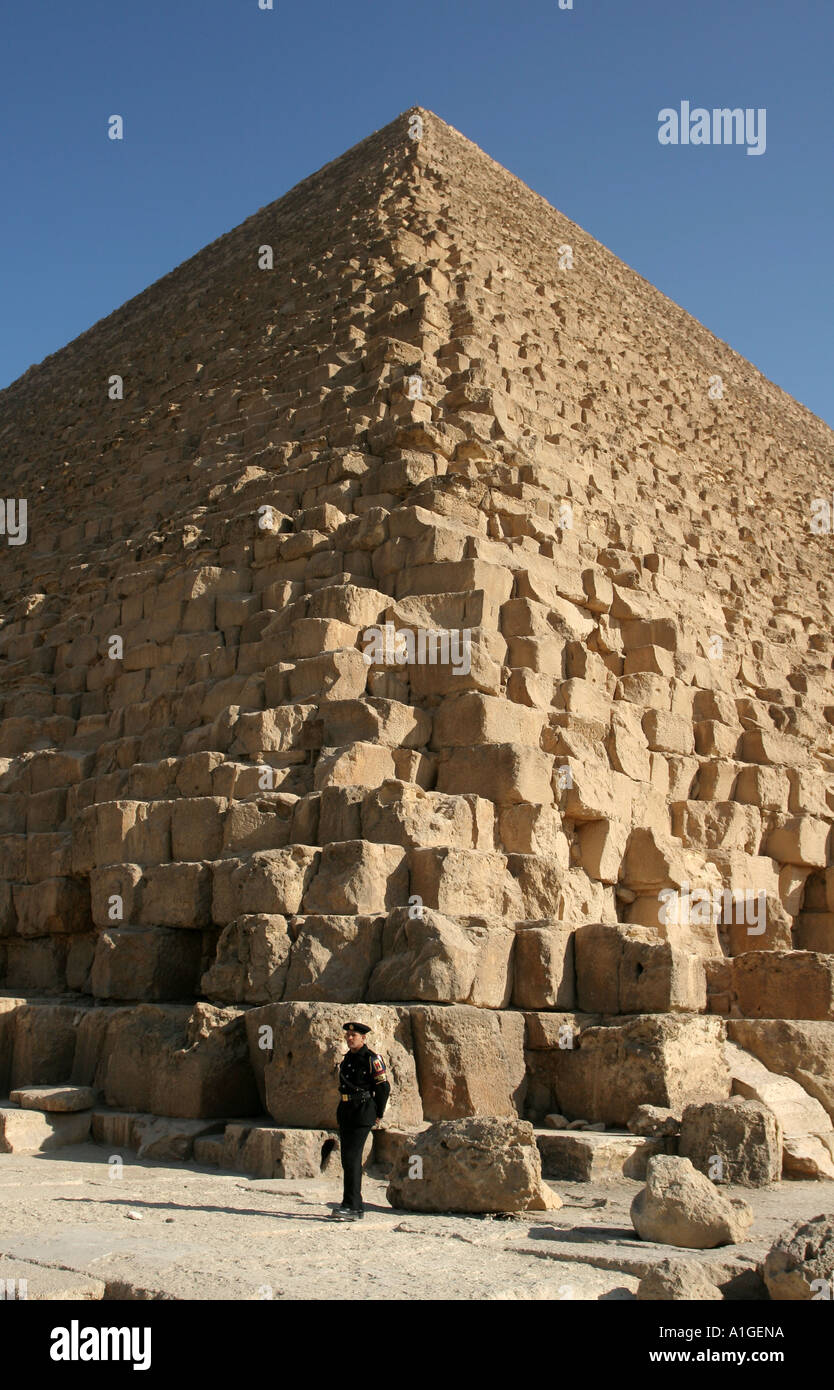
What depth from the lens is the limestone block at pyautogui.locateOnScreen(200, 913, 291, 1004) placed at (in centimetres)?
750

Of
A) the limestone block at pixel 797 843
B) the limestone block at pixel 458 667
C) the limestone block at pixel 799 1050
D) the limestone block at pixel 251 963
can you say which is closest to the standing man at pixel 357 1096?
the limestone block at pixel 251 963

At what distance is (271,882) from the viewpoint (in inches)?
310

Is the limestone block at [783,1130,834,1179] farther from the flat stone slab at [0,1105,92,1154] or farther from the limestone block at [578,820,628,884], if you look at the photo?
the flat stone slab at [0,1105,92,1154]

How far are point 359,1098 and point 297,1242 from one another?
1074 millimetres

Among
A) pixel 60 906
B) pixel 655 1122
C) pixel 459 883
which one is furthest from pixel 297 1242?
pixel 60 906

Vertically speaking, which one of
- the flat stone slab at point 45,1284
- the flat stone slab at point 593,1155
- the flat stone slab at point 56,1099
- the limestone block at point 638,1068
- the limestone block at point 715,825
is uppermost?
the limestone block at point 715,825

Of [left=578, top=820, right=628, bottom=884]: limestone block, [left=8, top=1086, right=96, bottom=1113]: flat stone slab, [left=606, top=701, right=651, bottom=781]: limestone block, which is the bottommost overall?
[left=8, top=1086, right=96, bottom=1113]: flat stone slab

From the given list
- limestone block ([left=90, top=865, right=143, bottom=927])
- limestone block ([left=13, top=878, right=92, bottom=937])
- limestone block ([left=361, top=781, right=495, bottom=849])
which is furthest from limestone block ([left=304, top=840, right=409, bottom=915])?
limestone block ([left=13, top=878, right=92, bottom=937])

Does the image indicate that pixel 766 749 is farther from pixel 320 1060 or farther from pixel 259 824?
pixel 320 1060

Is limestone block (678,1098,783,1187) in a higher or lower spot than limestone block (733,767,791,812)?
lower

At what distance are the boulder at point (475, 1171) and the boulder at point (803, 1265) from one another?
1557 mm

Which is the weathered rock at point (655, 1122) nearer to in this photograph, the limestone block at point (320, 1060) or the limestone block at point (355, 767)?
the limestone block at point (320, 1060)

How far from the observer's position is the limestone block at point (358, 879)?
25.4 feet

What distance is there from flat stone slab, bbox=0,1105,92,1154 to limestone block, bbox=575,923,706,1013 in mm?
3119
